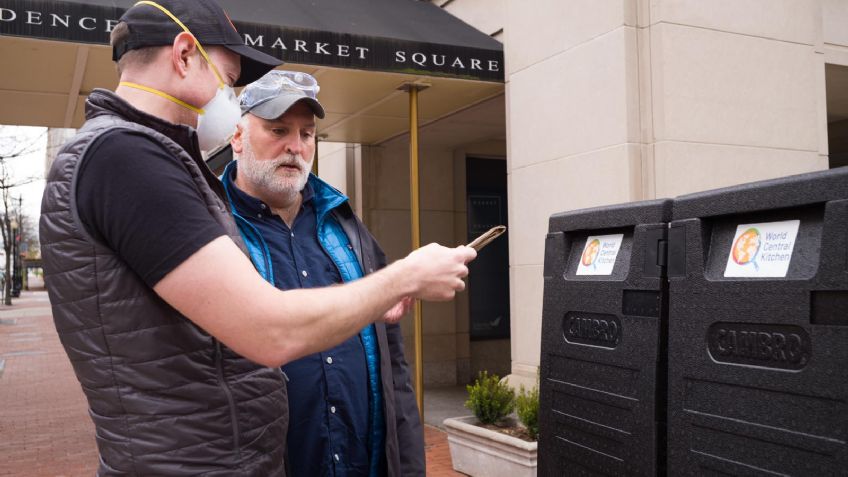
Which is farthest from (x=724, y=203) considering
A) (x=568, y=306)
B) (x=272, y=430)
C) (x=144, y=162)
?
(x=144, y=162)

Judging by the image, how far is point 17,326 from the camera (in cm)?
2614

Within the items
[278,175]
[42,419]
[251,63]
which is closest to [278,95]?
[278,175]

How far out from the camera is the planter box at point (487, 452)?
17.4 ft

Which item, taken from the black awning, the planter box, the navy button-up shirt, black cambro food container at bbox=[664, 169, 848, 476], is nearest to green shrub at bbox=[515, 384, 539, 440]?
the planter box

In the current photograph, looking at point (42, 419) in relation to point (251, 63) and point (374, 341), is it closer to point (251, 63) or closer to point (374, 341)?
point (374, 341)

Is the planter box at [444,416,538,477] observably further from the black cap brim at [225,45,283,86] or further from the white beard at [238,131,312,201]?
the black cap brim at [225,45,283,86]

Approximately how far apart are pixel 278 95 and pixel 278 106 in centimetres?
6

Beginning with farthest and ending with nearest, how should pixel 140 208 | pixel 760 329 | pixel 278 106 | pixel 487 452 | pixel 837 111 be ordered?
pixel 837 111
pixel 487 452
pixel 278 106
pixel 760 329
pixel 140 208

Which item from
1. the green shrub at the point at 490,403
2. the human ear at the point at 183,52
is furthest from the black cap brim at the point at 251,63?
the green shrub at the point at 490,403

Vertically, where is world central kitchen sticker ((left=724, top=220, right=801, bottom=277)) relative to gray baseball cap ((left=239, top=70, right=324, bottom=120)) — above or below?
below

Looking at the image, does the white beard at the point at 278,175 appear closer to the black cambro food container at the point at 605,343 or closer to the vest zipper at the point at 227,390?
the black cambro food container at the point at 605,343

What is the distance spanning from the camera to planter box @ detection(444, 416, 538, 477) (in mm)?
5301

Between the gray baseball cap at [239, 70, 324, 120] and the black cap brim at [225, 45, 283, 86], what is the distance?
0.59m

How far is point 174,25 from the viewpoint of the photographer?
5.82 ft
